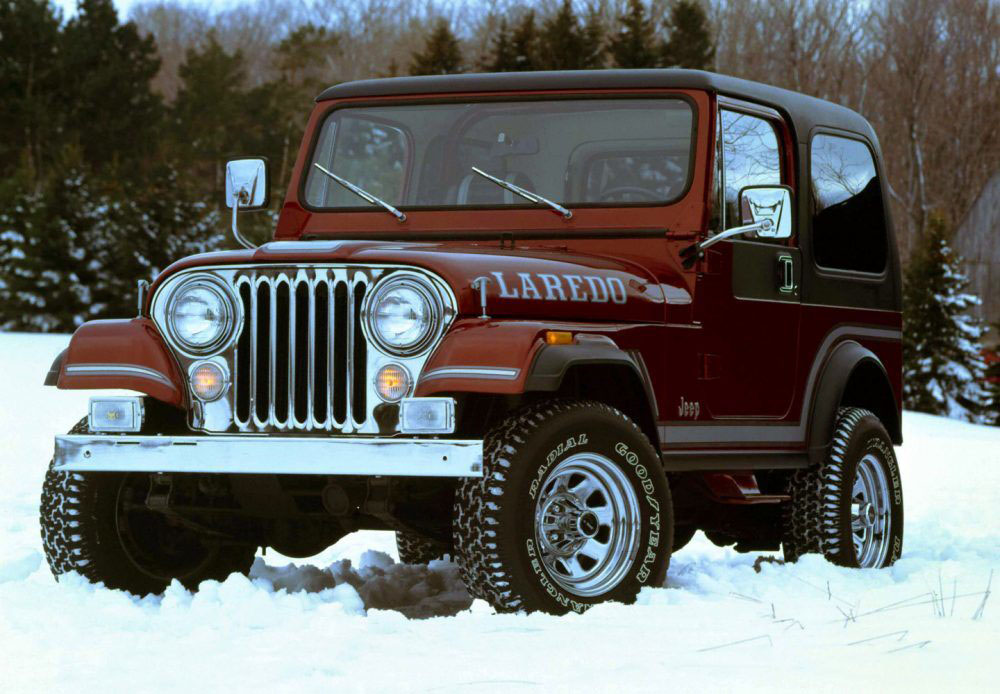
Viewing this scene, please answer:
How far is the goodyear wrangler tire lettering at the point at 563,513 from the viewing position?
5.35m

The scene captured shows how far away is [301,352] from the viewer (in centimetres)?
566

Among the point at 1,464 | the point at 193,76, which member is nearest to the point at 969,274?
the point at 193,76

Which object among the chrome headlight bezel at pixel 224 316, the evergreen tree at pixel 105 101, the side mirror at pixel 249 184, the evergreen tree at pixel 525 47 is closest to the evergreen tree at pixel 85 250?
the evergreen tree at pixel 525 47

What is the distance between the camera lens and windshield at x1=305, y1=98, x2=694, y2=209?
6840 millimetres

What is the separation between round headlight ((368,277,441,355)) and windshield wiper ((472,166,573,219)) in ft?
4.40

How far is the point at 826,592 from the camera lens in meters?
6.30

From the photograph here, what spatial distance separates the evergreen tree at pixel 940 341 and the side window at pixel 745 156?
84.1 feet

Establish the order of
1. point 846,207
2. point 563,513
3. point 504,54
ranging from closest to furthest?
point 563,513, point 846,207, point 504,54

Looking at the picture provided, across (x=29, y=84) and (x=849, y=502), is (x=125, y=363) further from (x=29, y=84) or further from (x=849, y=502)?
(x=29, y=84)

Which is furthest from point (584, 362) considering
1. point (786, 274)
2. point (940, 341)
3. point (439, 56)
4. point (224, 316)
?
point (439, 56)

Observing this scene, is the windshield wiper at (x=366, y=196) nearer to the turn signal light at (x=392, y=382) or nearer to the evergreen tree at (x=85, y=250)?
the turn signal light at (x=392, y=382)

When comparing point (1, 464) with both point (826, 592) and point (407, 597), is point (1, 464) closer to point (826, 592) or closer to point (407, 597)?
point (407, 597)

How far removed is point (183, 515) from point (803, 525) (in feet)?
9.44

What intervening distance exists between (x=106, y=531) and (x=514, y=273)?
1.85 meters
